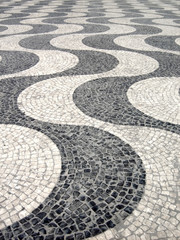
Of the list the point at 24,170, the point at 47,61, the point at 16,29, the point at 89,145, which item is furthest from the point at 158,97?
the point at 16,29

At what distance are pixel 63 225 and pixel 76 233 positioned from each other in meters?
0.15

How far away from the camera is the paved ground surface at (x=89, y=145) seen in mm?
2291

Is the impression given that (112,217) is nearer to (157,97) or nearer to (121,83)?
(157,97)

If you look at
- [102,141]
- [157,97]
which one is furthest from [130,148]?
[157,97]

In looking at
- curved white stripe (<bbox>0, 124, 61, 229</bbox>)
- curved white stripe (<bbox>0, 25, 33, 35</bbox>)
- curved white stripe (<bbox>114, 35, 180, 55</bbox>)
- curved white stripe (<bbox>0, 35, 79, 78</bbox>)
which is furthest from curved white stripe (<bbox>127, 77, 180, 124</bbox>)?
curved white stripe (<bbox>0, 25, 33, 35</bbox>)

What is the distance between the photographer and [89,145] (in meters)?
3.32

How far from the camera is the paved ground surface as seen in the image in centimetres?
229

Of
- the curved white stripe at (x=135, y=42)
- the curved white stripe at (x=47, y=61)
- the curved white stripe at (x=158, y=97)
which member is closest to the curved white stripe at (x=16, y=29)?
the curved white stripe at (x=47, y=61)

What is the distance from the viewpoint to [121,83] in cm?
528

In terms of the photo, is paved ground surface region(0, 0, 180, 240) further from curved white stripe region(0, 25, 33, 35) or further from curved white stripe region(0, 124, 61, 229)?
curved white stripe region(0, 25, 33, 35)

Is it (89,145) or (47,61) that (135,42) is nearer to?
(47,61)

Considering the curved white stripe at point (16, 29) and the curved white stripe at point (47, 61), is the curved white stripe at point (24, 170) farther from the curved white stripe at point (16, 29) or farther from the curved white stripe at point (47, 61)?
the curved white stripe at point (16, 29)

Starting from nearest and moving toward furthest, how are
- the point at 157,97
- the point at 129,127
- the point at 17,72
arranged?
the point at 129,127, the point at 157,97, the point at 17,72

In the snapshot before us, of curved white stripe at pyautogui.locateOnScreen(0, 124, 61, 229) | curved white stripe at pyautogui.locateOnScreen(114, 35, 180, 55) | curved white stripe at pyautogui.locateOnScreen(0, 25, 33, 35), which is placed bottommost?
curved white stripe at pyautogui.locateOnScreen(0, 124, 61, 229)
